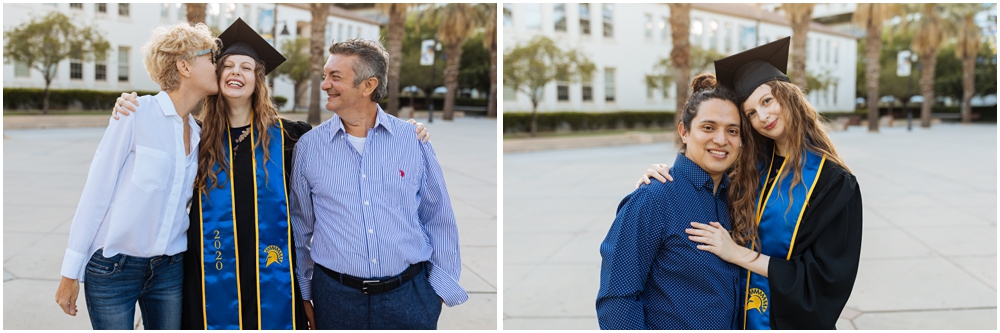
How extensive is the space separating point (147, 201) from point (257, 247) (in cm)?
43

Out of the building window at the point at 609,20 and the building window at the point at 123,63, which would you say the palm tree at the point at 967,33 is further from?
the building window at the point at 123,63

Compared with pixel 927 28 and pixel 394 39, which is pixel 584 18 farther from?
pixel 927 28

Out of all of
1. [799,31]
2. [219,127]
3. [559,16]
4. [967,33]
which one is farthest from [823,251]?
[967,33]

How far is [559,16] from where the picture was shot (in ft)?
107

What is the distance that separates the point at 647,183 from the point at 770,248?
47 cm

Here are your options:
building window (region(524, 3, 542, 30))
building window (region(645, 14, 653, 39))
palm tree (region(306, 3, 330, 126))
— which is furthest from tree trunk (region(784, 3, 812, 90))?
palm tree (region(306, 3, 330, 126))

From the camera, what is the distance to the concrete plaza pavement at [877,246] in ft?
15.9

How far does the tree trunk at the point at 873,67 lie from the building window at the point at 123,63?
33.2 m

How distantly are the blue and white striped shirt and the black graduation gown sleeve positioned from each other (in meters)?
1.28

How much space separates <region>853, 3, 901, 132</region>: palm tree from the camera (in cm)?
2862

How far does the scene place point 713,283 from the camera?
233 centimetres

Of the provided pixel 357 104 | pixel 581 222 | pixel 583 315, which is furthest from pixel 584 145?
pixel 357 104

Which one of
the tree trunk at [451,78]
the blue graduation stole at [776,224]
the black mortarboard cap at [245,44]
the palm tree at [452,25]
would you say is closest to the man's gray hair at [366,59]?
the black mortarboard cap at [245,44]

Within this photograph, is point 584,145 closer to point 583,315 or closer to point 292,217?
point 583,315
